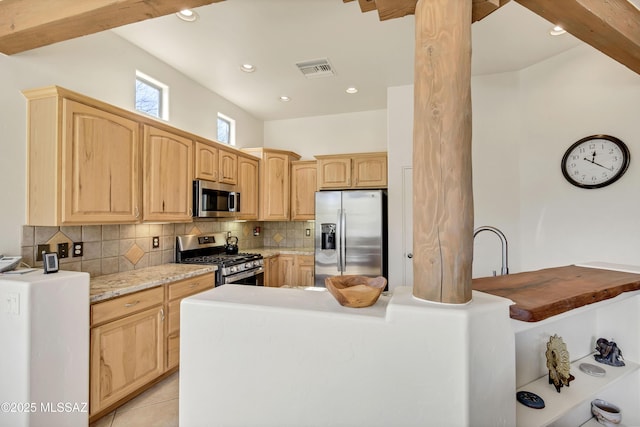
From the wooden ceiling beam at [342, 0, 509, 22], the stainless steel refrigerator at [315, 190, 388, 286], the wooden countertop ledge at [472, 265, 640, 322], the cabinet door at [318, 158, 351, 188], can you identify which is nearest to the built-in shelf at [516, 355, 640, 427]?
the wooden countertop ledge at [472, 265, 640, 322]

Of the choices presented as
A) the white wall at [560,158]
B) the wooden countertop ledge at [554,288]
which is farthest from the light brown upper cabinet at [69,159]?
the white wall at [560,158]

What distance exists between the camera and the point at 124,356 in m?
2.22

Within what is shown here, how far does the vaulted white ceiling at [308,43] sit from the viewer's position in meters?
2.43

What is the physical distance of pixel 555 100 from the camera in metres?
3.00

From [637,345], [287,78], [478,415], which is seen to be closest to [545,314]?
[478,415]

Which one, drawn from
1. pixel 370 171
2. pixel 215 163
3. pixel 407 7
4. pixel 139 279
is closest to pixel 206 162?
pixel 215 163

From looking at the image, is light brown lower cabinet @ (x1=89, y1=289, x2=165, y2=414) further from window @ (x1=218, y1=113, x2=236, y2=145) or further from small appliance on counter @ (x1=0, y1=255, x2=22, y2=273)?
window @ (x1=218, y1=113, x2=236, y2=145)

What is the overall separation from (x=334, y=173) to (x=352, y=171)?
0.85 ft

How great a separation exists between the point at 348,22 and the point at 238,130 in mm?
2561

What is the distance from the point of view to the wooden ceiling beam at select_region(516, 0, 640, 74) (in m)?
1.62

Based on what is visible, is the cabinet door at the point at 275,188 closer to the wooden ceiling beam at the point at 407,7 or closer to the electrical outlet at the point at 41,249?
the electrical outlet at the point at 41,249

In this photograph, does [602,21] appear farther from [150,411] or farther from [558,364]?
[150,411]

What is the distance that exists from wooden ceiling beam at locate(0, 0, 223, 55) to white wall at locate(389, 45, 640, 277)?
2752 mm

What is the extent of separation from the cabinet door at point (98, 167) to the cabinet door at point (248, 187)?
1632mm
